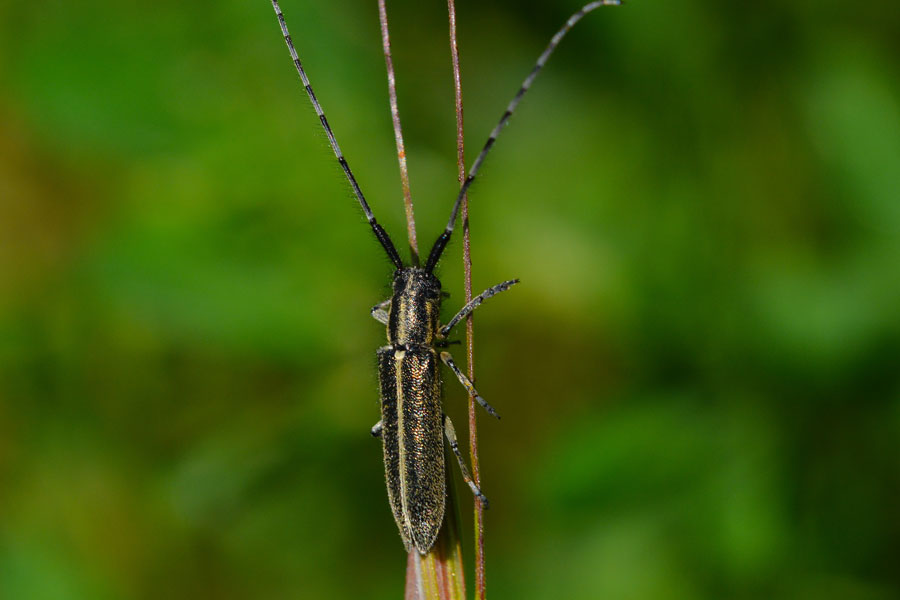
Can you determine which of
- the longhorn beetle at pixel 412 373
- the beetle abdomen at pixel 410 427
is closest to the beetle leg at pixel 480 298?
the longhorn beetle at pixel 412 373

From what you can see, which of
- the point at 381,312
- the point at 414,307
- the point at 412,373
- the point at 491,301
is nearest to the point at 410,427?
the point at 412,373

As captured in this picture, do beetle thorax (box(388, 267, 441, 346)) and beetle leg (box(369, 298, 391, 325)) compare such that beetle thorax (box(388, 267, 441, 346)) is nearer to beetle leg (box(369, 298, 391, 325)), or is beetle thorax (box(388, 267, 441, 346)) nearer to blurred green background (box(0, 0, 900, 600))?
beetle leg (box(369, 298, 391, 325))

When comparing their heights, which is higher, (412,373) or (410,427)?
(412,373)

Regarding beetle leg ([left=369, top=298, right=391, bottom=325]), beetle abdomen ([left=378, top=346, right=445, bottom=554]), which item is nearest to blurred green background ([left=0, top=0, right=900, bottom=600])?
beetle leg ([left=369, top=298, right=391, bottom=325])

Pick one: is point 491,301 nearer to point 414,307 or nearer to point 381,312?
point 381,312

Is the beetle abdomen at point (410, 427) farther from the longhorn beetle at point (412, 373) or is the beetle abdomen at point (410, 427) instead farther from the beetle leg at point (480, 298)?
the beetle leg at point (480, 298)

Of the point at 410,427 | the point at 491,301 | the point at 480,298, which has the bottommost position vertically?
the point at 410,427

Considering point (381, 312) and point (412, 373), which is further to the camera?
point (381, 312)
